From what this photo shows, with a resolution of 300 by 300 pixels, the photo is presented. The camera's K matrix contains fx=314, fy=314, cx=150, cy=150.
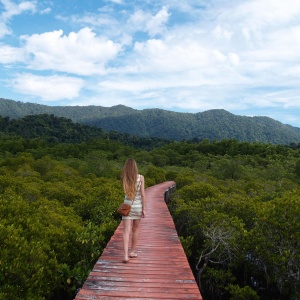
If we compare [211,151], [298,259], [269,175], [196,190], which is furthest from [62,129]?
[298,259]

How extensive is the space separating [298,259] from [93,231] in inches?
198

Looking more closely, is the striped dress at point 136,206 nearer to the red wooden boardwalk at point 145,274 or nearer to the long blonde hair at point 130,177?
the long blonde hair at point 130,177

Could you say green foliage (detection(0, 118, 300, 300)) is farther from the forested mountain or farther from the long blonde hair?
the forested mountain

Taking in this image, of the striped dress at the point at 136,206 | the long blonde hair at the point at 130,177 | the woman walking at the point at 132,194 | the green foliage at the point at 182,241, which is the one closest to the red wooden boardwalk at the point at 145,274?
the woman walking at the point at 132,194

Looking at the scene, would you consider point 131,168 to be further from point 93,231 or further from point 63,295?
point 63,295

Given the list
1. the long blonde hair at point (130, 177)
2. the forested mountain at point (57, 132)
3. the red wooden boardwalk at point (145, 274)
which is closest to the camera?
the red wooden boardwalk at point (145, 274)

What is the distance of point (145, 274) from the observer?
518 cm

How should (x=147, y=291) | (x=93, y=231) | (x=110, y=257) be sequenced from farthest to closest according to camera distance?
(x=93, y=231) → (x=110, y=257) → (x=147, y=291)

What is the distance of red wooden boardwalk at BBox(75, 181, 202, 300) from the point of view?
4449mm

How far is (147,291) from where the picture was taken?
453cm

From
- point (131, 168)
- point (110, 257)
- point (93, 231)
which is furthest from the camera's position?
point (93, 231)

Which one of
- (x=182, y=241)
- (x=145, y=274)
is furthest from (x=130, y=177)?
(x=182, y=241)

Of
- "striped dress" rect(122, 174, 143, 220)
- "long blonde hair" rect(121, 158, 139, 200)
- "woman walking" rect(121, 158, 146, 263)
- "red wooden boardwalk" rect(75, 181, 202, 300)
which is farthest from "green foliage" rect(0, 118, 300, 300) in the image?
"long blonde hair" rect(121, 158, 139, 200)

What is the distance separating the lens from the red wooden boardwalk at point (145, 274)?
4.45 m
